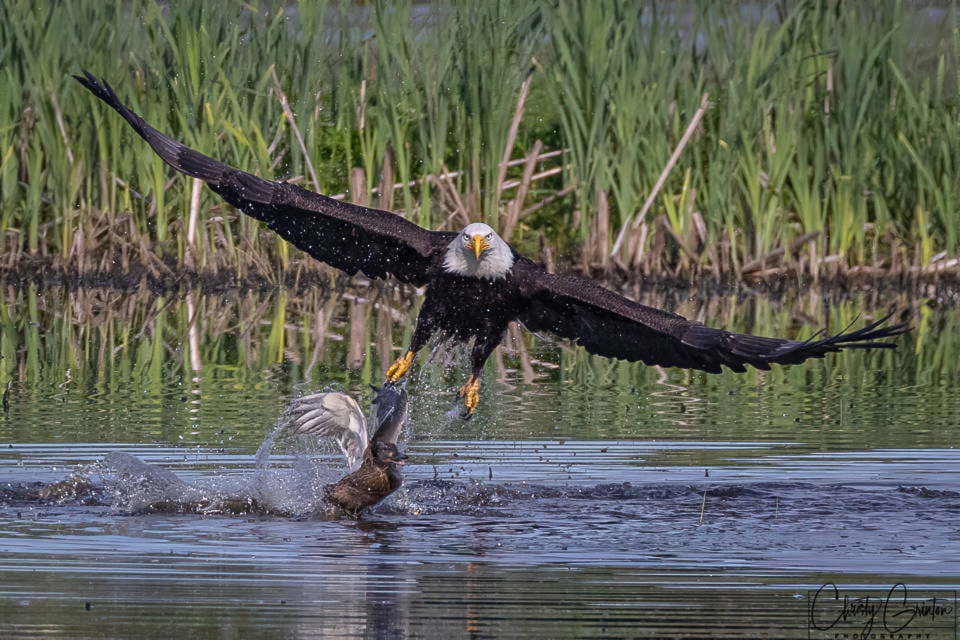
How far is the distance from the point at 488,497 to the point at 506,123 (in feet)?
25.0

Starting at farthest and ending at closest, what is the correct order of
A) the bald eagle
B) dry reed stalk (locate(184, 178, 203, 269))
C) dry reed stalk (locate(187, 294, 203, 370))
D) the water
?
dry reed stalk (locate(184, 178, 203, 269))
dry reed stalk (locate(187, 294, 203, 370))
the bald eagle
the water

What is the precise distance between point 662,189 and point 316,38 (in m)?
2.93

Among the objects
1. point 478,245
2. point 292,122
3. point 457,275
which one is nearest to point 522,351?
point 292,122

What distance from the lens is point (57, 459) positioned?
773cm

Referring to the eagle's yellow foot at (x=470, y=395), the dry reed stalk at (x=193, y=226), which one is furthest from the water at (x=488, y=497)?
the dry reed stalk at (x=193, y=226)

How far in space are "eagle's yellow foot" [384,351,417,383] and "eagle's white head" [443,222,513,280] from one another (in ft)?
1.65

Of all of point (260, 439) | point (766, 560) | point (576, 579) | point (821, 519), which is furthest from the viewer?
point (260, 439)

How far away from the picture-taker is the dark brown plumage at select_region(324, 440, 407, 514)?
23.1 ft

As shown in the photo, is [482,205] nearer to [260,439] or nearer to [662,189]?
[662,189]

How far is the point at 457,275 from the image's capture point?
27.0 feet

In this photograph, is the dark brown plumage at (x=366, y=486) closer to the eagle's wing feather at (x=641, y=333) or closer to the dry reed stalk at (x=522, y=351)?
the eagle's wing feather at (x=641, y=333)

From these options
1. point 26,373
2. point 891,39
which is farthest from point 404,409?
point 891,39

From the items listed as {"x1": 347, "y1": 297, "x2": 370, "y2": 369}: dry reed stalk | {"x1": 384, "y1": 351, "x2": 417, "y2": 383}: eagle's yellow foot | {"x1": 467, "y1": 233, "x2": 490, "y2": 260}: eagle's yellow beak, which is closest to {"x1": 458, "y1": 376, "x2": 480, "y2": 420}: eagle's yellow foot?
{"x1": 384, "y1": 351, "x2": 417, "y2": 383}: eagle's yellow foot

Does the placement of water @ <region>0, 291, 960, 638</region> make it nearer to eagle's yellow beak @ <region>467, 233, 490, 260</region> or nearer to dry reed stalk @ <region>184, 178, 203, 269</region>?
eagle's yellow beak @ <region>467, 233, 490, 260</region>
